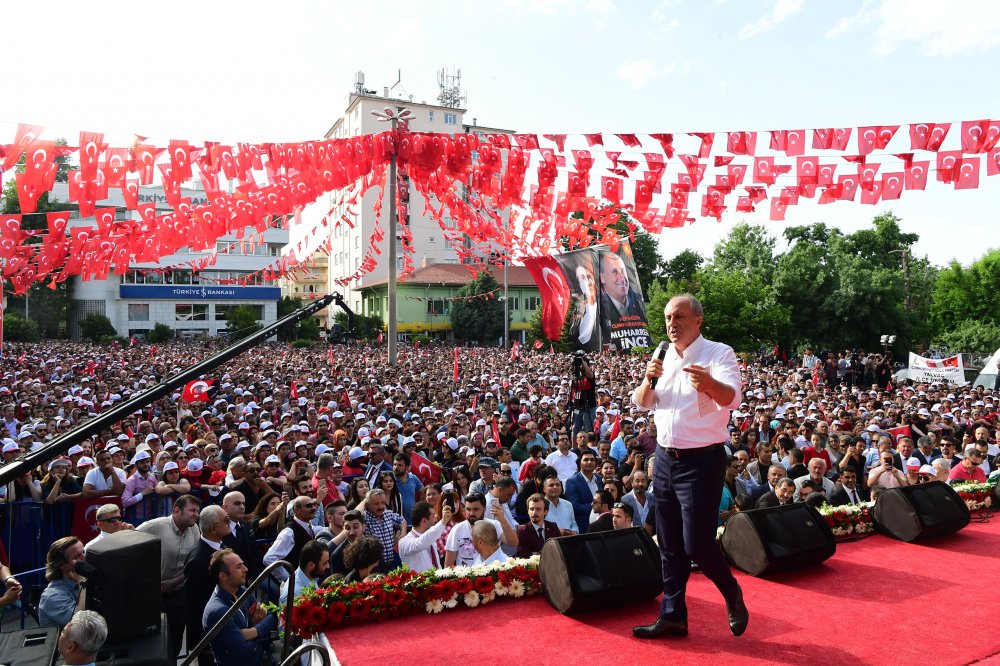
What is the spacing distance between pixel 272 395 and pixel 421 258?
50.2 meters

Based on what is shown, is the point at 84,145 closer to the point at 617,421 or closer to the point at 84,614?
the point at 84,614

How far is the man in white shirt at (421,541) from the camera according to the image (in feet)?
20.5

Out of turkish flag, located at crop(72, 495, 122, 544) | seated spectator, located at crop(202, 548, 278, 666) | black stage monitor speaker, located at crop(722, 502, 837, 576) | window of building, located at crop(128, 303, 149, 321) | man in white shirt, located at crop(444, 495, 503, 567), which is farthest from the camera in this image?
window of building, located at crop(128, 303, 149, 321)

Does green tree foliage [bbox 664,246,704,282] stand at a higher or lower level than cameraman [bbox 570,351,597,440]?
higher

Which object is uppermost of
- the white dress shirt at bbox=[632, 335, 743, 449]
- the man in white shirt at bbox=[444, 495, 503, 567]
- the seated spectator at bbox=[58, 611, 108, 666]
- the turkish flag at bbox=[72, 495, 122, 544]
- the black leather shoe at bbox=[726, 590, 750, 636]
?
the white dress shirt at bbox=[632, 335, 743, 449]

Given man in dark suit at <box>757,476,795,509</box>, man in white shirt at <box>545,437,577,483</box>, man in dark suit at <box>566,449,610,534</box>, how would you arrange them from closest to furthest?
man in dark suit at <box>757,476,795,509</box> < man in dark suit at <box>566,449,610,534</box> < man in white shirt at <box>545,437,577,483</box>

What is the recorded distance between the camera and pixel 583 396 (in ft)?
46.5

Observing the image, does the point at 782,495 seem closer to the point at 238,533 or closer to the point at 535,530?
the point at 535,530

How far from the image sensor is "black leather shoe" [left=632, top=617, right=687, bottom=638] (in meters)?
3.57

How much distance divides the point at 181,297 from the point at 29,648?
61429 mm

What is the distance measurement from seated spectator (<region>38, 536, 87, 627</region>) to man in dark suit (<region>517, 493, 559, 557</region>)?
3400mm

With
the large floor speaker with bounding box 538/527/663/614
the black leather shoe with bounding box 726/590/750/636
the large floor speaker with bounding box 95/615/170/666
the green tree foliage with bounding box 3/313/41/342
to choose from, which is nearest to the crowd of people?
the large floor speaker with bounding box 95/615/170/666

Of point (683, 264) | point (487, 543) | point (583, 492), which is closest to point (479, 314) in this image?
point (683, 264)

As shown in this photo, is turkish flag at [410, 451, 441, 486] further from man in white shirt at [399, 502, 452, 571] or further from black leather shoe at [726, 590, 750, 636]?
black leather shoe at [726, 590, 750, 636]
